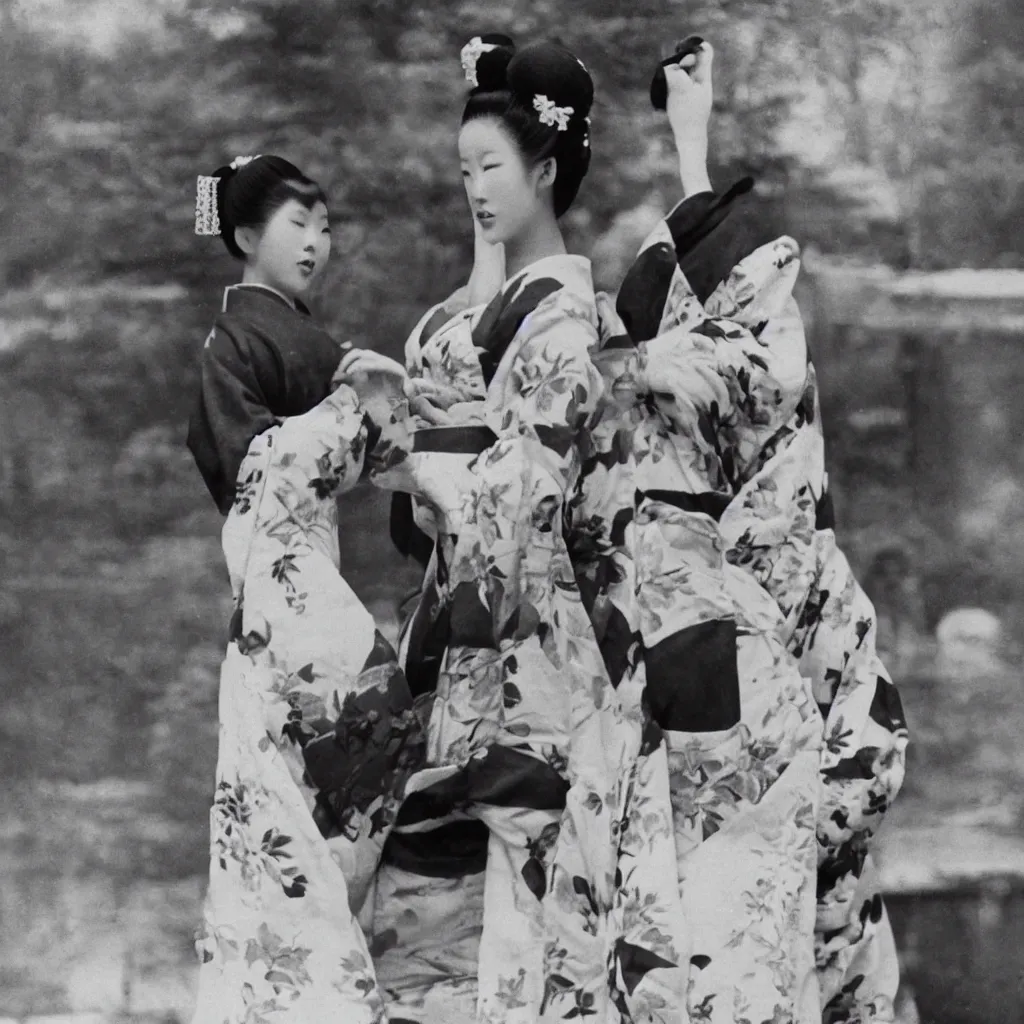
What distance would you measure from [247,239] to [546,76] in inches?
21.9

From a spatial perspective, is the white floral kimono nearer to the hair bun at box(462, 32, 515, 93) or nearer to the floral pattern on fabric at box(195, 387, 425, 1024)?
the floral pattern on fabric at box(195, 387, 425, 1024)

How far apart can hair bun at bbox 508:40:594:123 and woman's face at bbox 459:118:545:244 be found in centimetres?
7

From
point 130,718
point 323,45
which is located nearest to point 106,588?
point 130,718

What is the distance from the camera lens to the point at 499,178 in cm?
331

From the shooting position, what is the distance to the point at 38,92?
465 cm

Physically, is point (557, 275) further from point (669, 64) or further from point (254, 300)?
point (669, 64)

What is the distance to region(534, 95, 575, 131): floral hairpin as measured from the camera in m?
3.30

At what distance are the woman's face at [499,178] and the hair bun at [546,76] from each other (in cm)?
7

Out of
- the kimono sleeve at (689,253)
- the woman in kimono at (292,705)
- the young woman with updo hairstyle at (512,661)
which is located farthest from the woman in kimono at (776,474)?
the woman in kimono at (292,705)

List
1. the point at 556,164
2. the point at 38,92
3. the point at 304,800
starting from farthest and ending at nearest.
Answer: the point at 38,92 → the point at 556,164 → the point at 304,800

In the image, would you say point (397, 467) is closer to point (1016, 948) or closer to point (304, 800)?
point (304, 800)

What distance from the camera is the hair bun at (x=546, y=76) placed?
3297 millimetres

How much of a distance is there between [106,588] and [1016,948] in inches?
88.6

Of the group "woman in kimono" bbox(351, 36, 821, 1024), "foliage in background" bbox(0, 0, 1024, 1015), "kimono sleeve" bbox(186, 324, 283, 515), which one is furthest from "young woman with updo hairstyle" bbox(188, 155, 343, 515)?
"foliage in background" bbox(0, 0, 1024, 1015)
